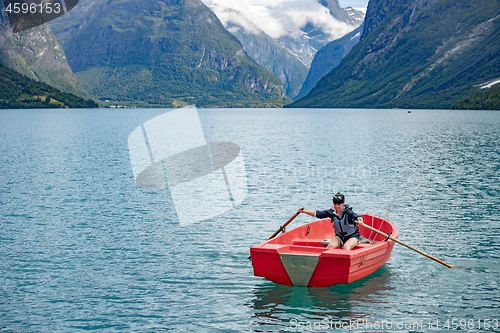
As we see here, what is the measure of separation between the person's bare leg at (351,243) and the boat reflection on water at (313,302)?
55.7 inches

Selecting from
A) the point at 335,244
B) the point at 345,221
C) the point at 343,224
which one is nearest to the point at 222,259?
the point at 335,244

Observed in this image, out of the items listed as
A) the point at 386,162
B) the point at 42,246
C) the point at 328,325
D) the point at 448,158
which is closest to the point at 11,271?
the point at 42,246

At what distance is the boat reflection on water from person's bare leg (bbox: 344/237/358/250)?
1.41 metres

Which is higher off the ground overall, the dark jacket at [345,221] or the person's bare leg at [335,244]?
the dark jacket at [345,221]

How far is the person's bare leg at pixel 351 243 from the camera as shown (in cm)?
1767

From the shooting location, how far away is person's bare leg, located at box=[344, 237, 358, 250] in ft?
58.0

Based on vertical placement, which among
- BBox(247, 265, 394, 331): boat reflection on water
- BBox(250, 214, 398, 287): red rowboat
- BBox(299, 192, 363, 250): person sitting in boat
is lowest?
BBox(247, 265, 394, 331): boat reflection on water

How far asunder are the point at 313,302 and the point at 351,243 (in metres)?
3.08

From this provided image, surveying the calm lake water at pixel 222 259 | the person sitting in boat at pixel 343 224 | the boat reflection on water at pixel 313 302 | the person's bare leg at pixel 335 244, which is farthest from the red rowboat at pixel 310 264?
the person's bare leg at pixel 335 244

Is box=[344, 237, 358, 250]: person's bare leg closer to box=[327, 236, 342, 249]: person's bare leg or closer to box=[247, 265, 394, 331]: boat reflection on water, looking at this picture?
box=[327, 236, 342, 249]: person's bare leg

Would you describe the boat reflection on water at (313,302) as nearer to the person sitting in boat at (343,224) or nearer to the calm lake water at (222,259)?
the calm lake water at (222,259)

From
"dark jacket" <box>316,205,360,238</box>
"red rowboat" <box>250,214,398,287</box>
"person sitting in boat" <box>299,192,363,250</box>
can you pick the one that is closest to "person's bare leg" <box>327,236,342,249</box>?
"person sitting in boat" <box>299,192,363,250</box>

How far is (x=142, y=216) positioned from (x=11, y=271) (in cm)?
1075

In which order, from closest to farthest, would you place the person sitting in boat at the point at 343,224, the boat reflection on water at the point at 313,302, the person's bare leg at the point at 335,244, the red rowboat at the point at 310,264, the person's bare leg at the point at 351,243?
the boat reflection on water at the point at 313,302, the red rowboat at the point at 310,264, the person's bare leg at the point at 351,243, the person sitting in boat at the point at 343,224, the person's bare leg at the point at 335,244
